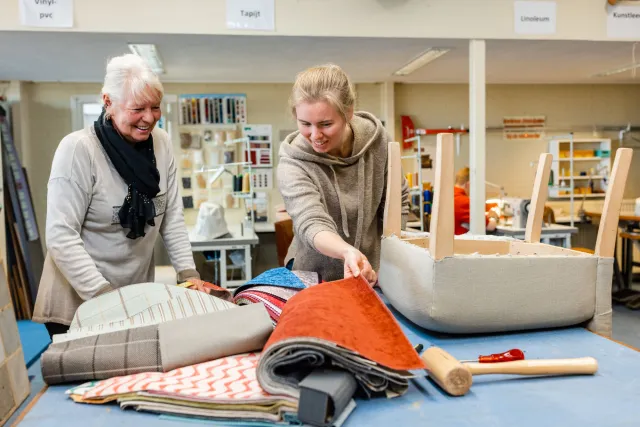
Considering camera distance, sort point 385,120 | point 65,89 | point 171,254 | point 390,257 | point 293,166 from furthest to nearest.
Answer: point 385,120 < point 65,89 < point 171,254 < point 293,166 < point 390,257

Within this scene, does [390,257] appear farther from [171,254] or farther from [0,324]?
[0,324]

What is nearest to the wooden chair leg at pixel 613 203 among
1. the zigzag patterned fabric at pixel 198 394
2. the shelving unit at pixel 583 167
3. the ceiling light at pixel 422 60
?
the zigzag patterned fabric at pixel 198 394

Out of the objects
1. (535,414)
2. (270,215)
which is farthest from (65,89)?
(535,414)

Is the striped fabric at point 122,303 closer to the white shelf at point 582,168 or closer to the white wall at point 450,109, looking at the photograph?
the white wall at point 450,109

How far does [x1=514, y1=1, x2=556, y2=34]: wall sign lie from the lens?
3541 mm

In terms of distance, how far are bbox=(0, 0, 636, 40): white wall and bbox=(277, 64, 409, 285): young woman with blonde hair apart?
1835mm

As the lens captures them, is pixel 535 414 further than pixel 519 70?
No

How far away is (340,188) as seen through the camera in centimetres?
165

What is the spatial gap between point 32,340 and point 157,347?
143 inches

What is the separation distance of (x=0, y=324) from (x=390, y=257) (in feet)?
3.00

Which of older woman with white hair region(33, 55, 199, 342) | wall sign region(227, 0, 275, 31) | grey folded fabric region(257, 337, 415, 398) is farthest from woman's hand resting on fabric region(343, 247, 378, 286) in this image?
wall sign region(227, 0, 275, 31)

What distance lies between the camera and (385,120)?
6238 mm

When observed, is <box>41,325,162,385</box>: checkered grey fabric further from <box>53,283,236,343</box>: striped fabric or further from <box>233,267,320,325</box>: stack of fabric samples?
<box>233,267,320,325</box>: stack of fabric samples

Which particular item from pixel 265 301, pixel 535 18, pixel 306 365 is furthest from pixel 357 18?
pixel 306 365
